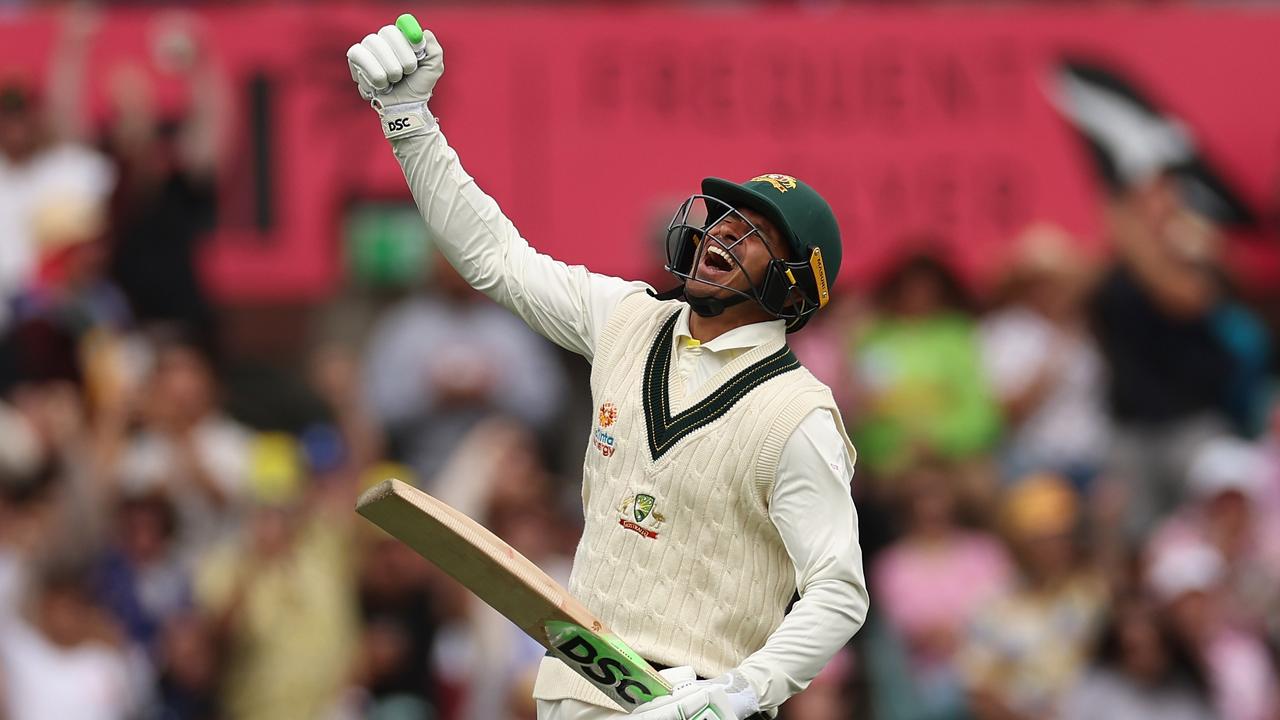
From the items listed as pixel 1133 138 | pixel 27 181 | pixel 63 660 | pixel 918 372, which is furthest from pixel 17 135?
pixel 1133 138

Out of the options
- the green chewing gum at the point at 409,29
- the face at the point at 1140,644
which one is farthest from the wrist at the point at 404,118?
the face at the point at 1140,644

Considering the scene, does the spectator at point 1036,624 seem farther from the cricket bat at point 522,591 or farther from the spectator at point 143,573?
the cricket bat at point 522,591

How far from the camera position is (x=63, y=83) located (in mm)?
11953

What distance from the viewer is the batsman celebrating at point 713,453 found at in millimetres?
5539

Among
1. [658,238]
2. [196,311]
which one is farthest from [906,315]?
[196,311]

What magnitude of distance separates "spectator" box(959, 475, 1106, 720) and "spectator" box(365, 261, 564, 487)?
2.63 m

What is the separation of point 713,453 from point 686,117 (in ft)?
23.3

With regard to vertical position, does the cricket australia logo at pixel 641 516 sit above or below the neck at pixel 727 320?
below

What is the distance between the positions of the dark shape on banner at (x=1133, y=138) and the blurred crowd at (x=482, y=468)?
0.76 ft

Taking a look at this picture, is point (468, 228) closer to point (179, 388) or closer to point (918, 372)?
point (179, 388)

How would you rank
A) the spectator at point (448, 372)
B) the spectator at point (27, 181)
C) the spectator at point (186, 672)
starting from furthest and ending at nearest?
1. the spectator at point (27, 181)
2. the spectator at point (448, 372)
3. the spectator at point (186, 672)

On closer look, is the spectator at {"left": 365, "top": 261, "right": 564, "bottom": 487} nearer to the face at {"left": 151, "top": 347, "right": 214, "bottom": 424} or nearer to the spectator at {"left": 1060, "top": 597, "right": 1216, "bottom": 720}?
the face at {"left": 151, "top": 347, "right": 214, "bottom": 424}

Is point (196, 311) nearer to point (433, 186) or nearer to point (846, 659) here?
point (846, 659)

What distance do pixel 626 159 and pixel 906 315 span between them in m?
2.00
